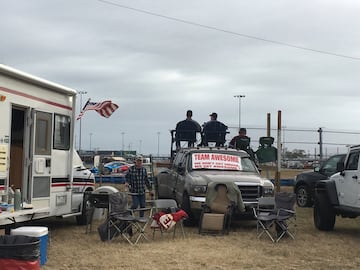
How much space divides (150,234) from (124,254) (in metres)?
2.30

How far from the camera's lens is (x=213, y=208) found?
10.8 m

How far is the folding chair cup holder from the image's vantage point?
10047mm

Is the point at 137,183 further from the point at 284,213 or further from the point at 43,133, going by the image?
the point at 284,213

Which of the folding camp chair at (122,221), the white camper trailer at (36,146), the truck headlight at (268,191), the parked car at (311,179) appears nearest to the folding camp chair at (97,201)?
the white camper trailer at (36,146)

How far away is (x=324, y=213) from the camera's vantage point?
1100 cm

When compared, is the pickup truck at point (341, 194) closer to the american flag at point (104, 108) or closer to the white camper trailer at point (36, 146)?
the white camper trailer at point (36, 146)

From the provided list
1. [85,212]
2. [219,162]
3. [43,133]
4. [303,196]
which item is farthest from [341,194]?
[43,133]

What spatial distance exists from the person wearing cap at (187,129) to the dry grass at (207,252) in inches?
183

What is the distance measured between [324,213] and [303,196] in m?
5.14

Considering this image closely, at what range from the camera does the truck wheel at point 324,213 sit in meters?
11.0

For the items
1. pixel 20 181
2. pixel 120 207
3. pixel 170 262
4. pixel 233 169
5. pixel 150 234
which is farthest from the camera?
pixel 233 169

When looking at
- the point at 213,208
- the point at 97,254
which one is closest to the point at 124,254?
the point at 97,254

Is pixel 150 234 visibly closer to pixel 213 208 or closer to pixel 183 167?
pixel 213 208

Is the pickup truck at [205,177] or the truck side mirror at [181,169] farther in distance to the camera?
the truck side mirror at [181,169]
